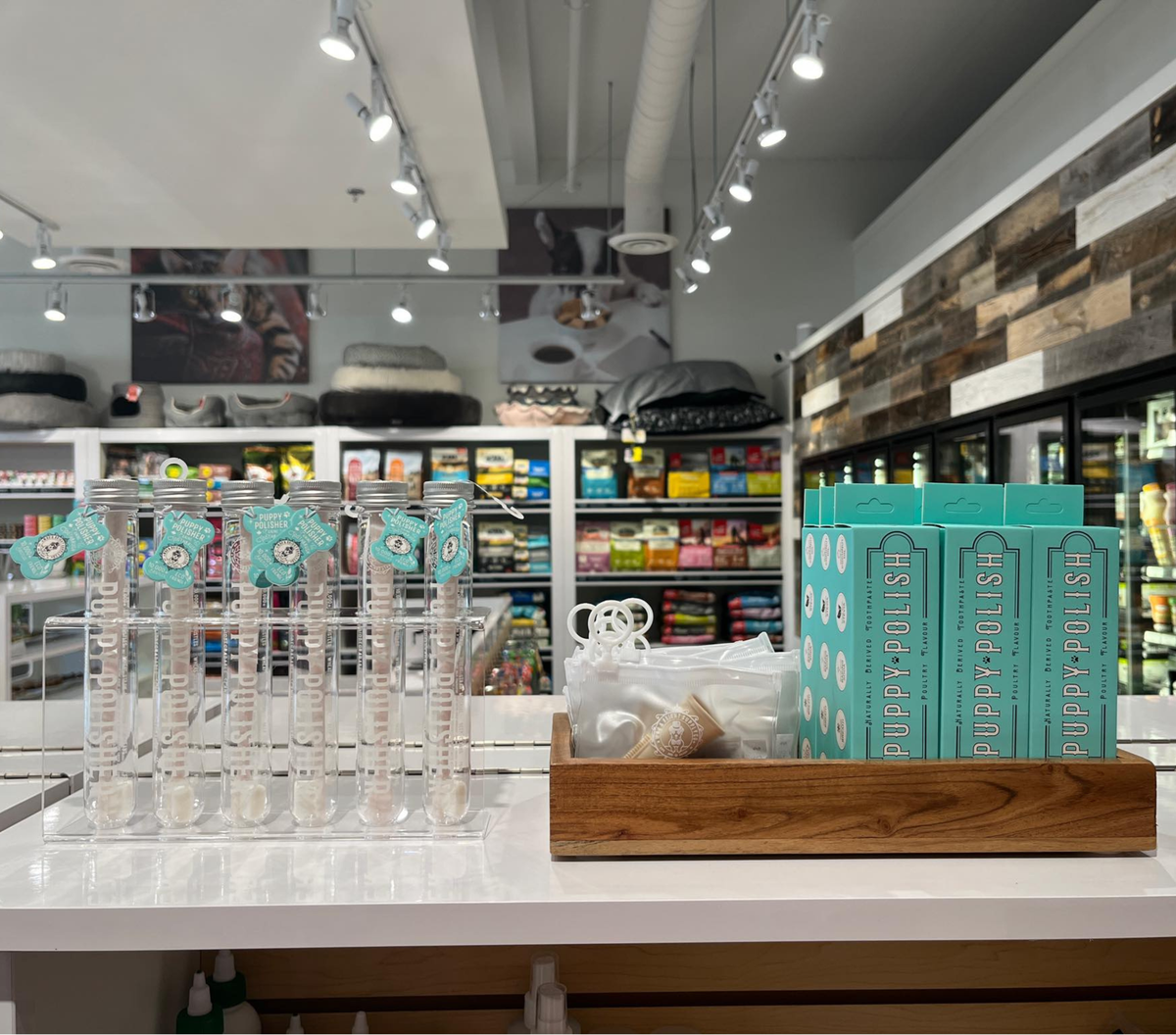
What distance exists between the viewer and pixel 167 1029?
130 cm

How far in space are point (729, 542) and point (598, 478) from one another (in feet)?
3.02

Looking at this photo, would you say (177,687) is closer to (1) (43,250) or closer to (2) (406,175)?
(2) (406,175)

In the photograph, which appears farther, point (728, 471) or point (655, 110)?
point (728, 471)

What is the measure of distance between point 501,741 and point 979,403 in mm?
2519

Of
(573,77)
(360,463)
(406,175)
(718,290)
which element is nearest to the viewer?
(406,175)

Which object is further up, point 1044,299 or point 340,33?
point 340,33

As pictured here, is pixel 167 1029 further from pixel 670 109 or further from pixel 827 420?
pixel 827 420

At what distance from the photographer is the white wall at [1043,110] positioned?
10.3 feet

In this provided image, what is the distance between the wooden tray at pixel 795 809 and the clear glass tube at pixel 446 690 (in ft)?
0.46

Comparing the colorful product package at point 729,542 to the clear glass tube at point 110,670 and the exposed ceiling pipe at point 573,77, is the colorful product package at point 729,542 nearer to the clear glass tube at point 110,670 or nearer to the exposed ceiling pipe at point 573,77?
the exposed ceiling pipe at point 573,77

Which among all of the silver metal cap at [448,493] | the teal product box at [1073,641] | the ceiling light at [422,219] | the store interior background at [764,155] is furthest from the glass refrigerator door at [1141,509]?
the ceiling light at [422,219]

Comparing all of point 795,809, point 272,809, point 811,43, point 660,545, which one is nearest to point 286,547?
point 272,809

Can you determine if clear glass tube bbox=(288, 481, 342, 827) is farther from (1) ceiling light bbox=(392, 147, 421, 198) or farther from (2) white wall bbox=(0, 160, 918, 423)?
(2) white wall bbox=(0, 160, 918, 423)

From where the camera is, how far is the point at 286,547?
3.67 ft
